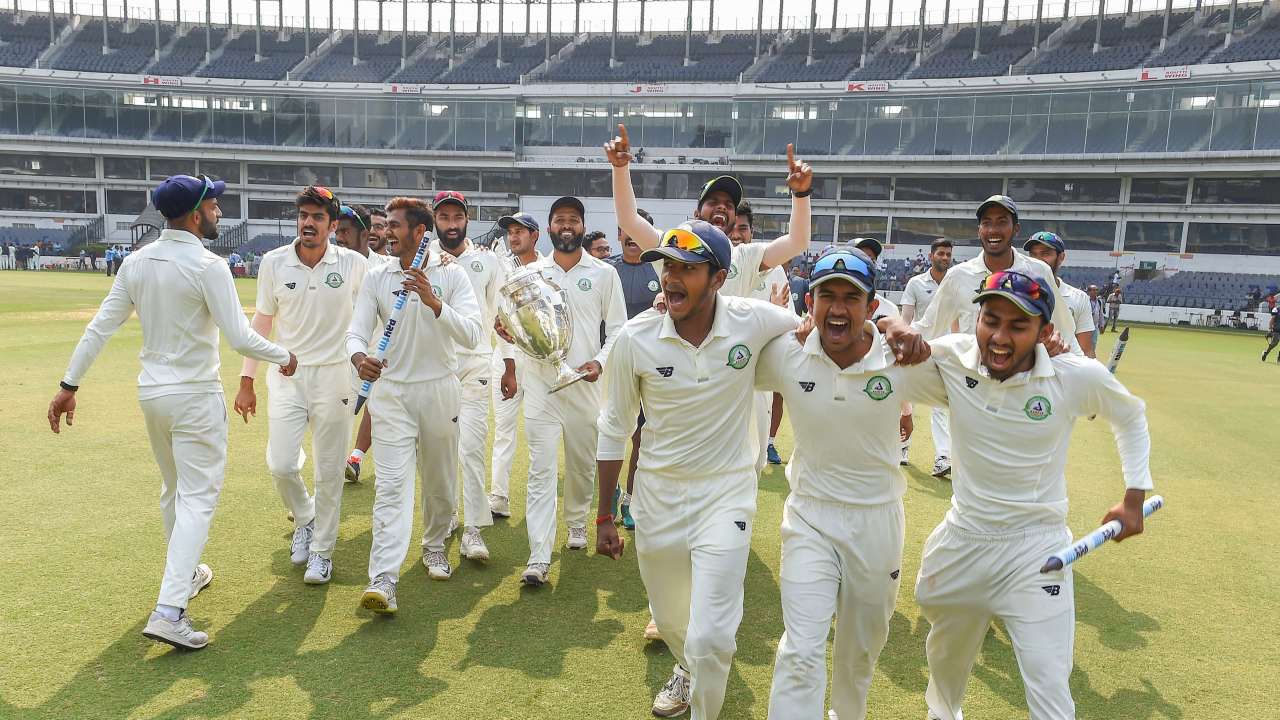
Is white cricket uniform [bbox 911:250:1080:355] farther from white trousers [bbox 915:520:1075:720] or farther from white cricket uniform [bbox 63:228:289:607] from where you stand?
white cricket uniform [bbox 63:228:289:607]

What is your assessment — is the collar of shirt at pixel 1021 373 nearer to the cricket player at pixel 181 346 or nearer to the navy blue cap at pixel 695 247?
the navy blue cap at pixel 695 247

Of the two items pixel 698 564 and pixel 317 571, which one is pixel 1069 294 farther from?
pixel 317 571

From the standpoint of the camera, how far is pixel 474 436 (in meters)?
6.96

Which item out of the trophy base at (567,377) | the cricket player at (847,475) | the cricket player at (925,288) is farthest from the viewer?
the cricket player at (925,288)

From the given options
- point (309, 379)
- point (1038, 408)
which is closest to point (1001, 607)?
point (1038, 408)

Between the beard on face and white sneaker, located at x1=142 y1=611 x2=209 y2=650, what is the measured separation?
3.56 metres

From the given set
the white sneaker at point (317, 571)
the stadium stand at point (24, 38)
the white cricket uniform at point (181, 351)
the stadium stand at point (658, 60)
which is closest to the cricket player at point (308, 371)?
the white sneaker at point (317, 571)

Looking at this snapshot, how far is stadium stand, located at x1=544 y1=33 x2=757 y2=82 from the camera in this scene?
56.1m

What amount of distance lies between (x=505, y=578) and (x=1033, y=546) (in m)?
3.68

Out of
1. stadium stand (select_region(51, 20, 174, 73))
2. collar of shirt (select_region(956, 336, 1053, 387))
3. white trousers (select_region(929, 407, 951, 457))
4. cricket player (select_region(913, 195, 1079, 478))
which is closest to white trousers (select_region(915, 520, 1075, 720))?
collar of shirt (select_region(956, 336, 1053, 387))

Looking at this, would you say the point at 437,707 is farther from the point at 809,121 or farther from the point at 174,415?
the point at 809,121

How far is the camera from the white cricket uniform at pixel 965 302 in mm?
5840

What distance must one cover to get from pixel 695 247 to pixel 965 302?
9.98 feet

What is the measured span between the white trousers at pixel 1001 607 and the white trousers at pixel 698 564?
3.01 ft
